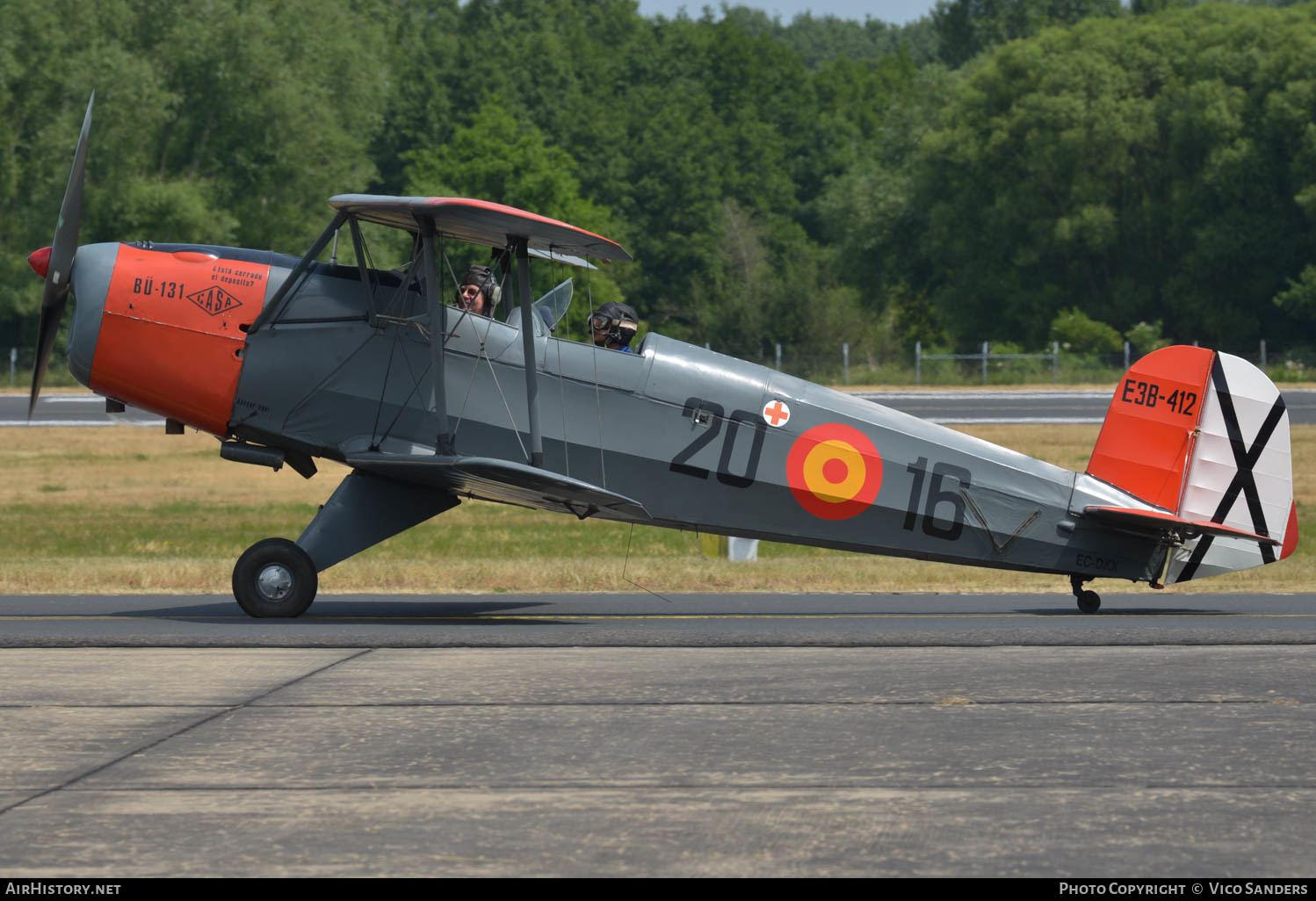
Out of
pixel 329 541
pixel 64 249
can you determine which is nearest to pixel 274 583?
pixel 329 541

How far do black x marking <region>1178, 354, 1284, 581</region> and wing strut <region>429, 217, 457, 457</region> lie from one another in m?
5.48

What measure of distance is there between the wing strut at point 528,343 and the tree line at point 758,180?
48821 mm

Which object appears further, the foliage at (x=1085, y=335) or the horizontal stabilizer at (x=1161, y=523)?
the foliage at (x=1085, y=335)

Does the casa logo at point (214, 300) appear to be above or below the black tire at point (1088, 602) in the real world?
above

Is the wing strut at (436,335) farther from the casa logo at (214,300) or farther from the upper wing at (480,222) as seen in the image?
the casa logo at (214,300)

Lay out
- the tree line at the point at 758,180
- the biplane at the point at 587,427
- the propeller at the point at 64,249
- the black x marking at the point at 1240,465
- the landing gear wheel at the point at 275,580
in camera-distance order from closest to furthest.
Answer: the propeller at the point at 64,249, the biplane at the point at 587,427, the landing gear wheel at the point at 275,580, the black x marking at the point at 1240,465, the tree line at the point at 758,180

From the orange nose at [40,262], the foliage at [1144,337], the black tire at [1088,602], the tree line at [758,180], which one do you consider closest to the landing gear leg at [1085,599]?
the black tire at [1088,602]

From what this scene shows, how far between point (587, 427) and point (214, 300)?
2783mm

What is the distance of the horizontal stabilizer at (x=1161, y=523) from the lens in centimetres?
1148

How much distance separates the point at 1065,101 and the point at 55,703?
205 feet

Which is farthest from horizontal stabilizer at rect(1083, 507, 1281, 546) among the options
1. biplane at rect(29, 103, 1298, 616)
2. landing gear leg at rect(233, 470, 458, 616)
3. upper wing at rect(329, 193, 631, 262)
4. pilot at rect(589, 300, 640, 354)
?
landing gear leg at rect(233, 470, 458, 616)

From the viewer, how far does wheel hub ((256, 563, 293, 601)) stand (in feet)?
37.9

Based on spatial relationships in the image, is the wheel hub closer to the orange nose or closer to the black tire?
the orange nose

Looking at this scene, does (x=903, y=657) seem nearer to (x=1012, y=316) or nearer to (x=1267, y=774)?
(x=1267, y=774)
